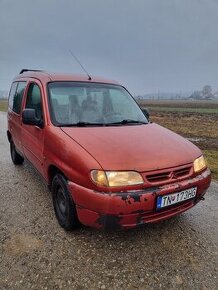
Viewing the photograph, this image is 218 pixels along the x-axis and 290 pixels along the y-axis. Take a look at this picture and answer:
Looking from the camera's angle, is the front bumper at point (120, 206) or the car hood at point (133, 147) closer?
the front bumper at point (120, 206)

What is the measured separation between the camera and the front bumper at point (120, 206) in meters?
2.92

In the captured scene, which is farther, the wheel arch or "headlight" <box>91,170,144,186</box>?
the wheel arch

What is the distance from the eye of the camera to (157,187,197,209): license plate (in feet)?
10.1

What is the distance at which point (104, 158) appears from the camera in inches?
122

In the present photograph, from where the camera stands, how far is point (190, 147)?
3.76 m

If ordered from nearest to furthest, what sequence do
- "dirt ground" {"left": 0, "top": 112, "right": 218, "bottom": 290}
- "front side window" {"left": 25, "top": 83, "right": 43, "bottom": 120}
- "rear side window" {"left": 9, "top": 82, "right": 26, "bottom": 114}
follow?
1. "dirt ground" {"left": 0, "top": 112, "right": 218, "bottom": 290}
2. "front side window" {"left": 25, "top": 83, "right": 43, "bottom": 120}
3. "rear side window" {"left": 9, "top": 82, "right": 26, "bottom": 114}

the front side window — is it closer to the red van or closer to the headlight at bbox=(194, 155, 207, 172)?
the red van

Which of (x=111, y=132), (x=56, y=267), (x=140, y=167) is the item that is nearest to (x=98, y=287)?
(x=56, y=267)

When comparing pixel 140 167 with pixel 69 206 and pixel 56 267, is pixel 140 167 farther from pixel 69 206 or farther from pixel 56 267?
pixel 56 267

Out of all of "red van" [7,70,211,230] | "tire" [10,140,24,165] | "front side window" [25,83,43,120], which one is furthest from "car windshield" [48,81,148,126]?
"tire" [10,140,24,165]

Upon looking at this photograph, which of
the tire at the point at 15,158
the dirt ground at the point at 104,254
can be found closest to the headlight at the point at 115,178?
the dirt ground at the point at 104,254

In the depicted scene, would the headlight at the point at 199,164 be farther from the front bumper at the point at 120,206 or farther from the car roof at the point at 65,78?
the car roof at the point at 65,78

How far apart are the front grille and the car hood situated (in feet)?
0.20

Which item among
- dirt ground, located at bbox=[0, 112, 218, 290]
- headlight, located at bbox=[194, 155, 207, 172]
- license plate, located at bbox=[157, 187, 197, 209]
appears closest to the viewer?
dirt ground, located at bbox=[0, 112, 218, 290]
